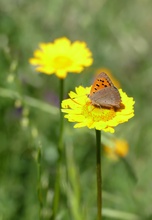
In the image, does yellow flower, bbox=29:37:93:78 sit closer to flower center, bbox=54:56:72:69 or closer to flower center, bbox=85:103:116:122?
flower center, bbox=54:56:72:69

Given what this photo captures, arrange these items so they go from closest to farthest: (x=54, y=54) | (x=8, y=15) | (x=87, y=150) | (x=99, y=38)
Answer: (x=54, y=54), (x=87, y=150), (x=8, y=15), (x=99, y=38)

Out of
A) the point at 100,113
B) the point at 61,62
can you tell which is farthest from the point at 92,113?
the point at 61,62

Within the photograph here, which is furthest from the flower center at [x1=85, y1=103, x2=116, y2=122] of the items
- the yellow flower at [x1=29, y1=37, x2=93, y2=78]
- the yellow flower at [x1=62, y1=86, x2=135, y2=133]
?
the yellow flower at [x1=29, y1=37, x2=93, y2=78]

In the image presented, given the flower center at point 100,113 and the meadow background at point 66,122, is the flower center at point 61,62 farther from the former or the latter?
the flower center at point 100,113

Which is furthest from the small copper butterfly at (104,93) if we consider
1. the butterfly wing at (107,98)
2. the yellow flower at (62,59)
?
the yellow flower at (62,59)

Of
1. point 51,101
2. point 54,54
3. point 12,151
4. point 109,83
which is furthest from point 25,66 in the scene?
point 109,83

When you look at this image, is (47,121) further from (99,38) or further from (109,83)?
(109,83)
